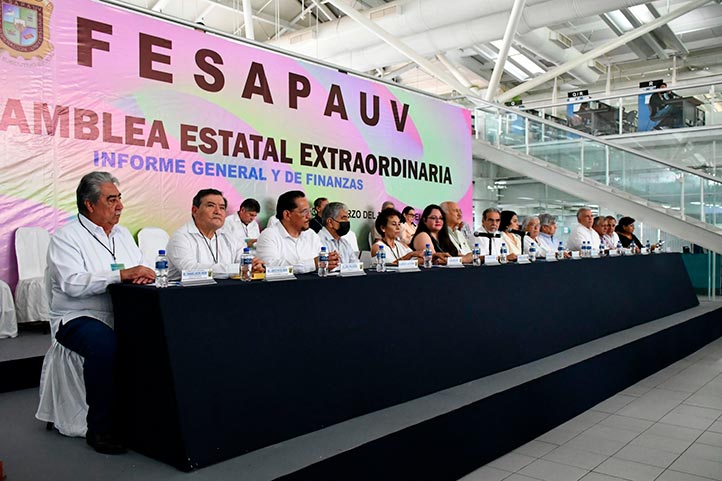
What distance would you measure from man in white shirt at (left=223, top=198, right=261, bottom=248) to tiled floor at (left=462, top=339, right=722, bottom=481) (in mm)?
3126

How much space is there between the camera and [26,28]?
3.99 metres

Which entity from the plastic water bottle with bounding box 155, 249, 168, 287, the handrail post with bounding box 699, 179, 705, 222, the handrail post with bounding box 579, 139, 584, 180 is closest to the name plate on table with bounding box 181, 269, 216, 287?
the plastic water bottle with bounding box 155, 249, 168, 287

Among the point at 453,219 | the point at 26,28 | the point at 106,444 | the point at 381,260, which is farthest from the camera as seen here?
the point at 453,219

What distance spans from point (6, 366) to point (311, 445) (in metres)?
1.92

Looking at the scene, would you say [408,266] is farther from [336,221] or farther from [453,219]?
[453,219]

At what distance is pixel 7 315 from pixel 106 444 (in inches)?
93.8

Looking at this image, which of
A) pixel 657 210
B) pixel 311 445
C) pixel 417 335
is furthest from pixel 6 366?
pixel 657 210

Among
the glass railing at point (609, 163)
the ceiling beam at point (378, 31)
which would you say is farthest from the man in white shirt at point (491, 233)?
the ceiling beam at point (378, 31)

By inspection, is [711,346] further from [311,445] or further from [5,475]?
[5,475]

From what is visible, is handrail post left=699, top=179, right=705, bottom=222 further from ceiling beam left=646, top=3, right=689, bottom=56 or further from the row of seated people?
the row of seated people

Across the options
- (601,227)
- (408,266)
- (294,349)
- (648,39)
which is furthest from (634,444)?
(648,39)

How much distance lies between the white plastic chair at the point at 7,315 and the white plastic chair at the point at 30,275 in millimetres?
112

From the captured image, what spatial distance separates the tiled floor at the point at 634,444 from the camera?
2.66 metres

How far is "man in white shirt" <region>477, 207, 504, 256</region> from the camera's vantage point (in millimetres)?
4801
